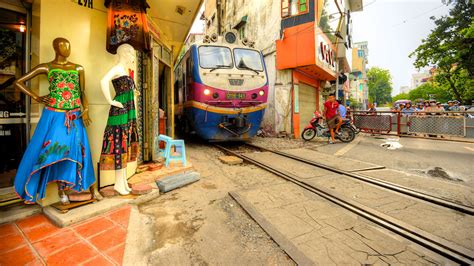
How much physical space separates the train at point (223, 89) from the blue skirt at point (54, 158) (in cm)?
419

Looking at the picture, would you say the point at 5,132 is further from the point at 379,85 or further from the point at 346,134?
the point at 379,85

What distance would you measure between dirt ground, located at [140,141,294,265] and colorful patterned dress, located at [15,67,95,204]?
0.97 metres

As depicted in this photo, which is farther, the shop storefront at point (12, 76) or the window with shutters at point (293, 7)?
the window with shutters at point (293, 7)

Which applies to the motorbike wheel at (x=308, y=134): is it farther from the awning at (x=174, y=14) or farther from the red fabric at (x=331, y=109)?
the awning at (x=174, y=14)

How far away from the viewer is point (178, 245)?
6.84ft

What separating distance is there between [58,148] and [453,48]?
82.7 feet

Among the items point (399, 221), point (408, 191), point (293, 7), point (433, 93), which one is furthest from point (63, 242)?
point (433, 93)

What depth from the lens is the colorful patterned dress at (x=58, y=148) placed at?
2287 mm

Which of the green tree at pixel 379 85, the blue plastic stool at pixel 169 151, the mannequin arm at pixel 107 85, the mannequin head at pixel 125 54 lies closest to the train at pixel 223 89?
the blue plastic stool at pixel 169 151

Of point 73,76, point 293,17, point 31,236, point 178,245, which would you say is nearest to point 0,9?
point 73,76

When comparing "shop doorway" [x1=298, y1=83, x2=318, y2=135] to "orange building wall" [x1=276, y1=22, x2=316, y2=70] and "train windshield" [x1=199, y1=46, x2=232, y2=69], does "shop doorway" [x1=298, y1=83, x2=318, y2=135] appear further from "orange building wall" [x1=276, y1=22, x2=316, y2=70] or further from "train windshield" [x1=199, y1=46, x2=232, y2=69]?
"train windshield" [x1=199, y1=46, x2=232, y2=69]

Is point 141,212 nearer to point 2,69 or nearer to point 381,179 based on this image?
point 2,69

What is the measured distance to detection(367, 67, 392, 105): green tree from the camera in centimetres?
5184

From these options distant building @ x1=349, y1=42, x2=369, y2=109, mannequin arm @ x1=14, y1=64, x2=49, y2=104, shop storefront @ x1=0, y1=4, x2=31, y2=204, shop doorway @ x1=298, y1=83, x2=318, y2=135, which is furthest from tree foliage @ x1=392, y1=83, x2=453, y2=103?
shop storefront @ x1=0, y1=4, x2=31, y2=204
